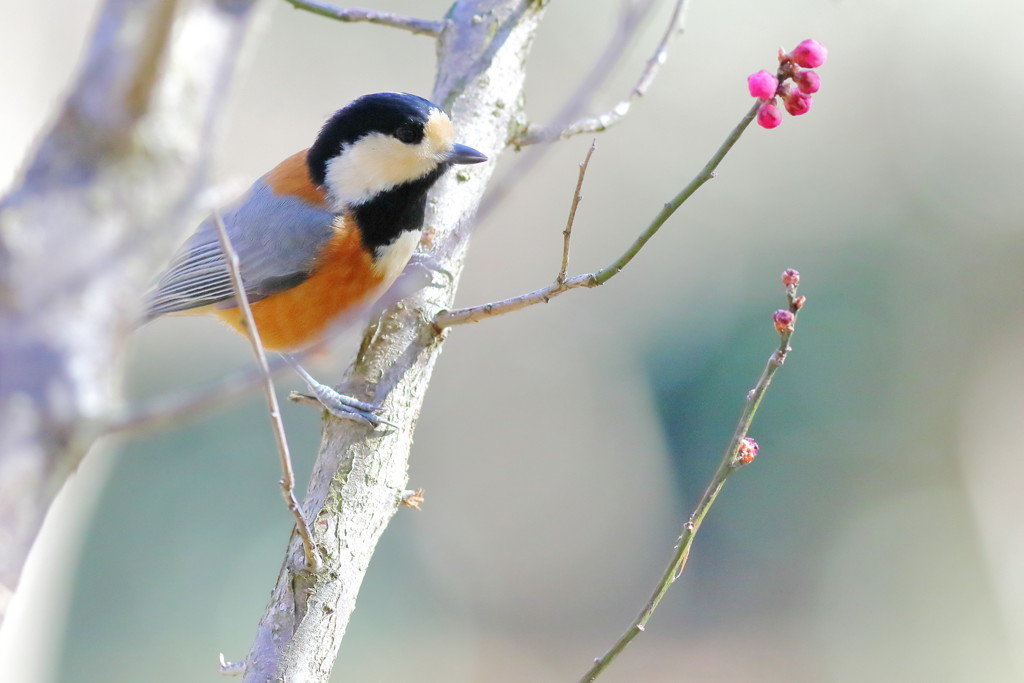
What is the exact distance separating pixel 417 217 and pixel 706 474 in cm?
389

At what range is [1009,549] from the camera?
527cm

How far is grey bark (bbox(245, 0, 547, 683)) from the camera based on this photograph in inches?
79.0

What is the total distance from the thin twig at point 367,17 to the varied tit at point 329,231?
0.67 ft

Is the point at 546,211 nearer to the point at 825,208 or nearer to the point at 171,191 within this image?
the point at 825,208

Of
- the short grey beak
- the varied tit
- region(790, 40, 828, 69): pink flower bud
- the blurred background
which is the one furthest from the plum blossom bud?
the blurred background

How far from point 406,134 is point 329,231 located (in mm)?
416

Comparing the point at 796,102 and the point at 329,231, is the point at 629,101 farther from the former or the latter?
the point at 329,231

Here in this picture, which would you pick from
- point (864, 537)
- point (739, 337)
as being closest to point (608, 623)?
point (864, 537)

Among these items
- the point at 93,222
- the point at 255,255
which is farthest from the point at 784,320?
the point at 255,255

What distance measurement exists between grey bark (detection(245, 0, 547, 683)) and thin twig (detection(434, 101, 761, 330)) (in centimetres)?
15

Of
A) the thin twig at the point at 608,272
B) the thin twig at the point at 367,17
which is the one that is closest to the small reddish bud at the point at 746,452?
the thin twig at the point at 608,272

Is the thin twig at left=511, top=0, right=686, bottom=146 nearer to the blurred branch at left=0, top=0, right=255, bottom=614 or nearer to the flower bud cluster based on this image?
the flower bud cluster

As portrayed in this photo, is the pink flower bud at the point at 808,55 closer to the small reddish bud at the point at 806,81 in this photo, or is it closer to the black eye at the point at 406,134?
the small reddish bud at the point at 806,81

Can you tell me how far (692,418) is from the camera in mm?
6422
